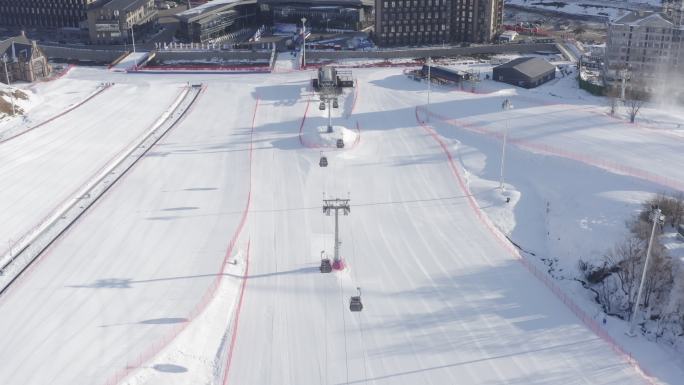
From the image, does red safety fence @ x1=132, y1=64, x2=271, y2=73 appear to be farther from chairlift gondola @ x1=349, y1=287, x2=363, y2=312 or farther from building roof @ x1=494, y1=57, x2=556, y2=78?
chairlift gondola @ x1=349, y1=287, x2=363, y2=312

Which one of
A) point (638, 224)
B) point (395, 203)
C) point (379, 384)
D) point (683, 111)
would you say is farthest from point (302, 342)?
point (683, 111)

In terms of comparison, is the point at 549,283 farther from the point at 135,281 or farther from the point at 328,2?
the point at 328,2

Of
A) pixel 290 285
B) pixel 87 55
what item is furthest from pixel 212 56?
pixel 290 285

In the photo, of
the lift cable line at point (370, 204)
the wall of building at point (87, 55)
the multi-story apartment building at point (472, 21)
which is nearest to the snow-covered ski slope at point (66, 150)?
the lift cable line at point (370, 204)

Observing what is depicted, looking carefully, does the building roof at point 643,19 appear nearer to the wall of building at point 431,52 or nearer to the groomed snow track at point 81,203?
the wall of building at point 431,52

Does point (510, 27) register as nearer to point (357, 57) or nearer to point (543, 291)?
point (357, 57)
